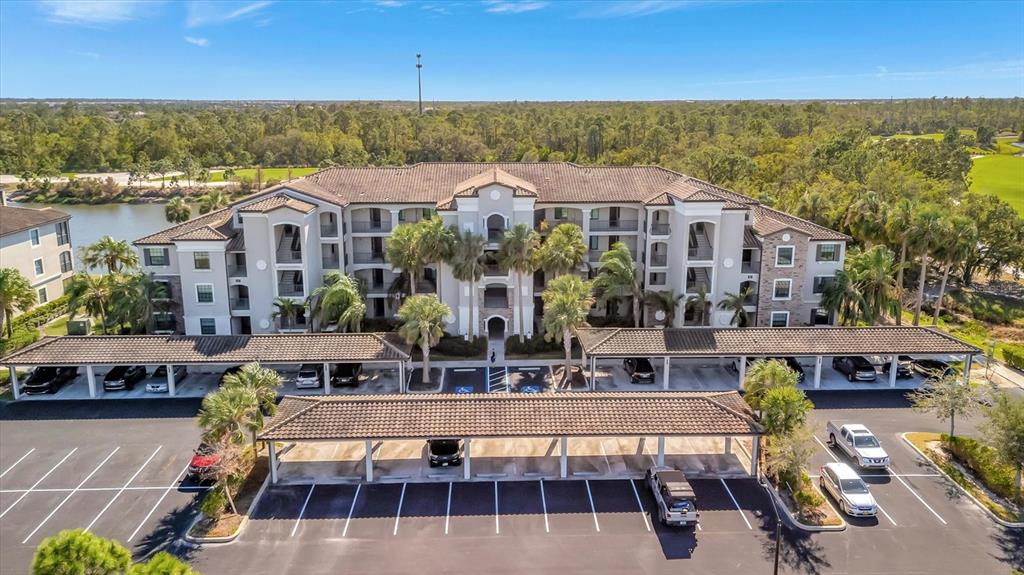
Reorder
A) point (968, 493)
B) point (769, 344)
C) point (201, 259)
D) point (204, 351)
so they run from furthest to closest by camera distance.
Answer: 1. point (201, 259)
2. point (769, 344)
3. point (204, 351)
4. point (968, 493)

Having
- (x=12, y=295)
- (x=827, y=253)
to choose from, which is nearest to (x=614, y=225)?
(x=827, y=253)

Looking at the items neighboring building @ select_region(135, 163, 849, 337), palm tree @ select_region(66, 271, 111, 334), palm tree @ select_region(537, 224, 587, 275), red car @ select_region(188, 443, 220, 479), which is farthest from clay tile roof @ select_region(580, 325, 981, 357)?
palm tree @ select_region(66, 271, 111, 334)

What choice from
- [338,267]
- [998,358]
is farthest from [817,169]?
[338,267]

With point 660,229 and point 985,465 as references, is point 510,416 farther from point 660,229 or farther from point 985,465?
point 660,229

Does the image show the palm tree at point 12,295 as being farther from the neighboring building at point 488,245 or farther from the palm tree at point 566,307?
the palm tree at point 566,307

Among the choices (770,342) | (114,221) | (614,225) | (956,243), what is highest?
(614,225)

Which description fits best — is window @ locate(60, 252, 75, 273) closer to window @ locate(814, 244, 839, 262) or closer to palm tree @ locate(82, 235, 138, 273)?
palm tree @ locate(82, 235, 138, 273)

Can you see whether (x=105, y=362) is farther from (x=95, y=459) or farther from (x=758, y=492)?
(x=758, y=492)
